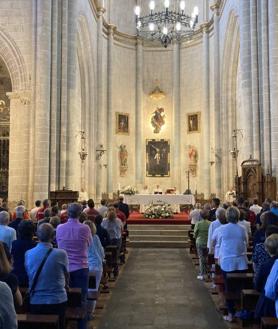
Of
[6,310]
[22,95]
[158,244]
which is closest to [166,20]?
[22,95]

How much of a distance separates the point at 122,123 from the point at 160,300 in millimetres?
21780

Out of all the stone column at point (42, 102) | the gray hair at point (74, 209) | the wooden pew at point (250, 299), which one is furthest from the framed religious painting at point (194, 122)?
the wooden pew at point (250, 299)

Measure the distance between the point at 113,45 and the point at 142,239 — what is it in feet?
53.3

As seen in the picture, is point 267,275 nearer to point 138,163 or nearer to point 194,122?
point 194,122

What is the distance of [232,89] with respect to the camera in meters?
26.1

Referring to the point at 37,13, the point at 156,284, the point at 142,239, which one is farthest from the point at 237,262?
the point at 37,13

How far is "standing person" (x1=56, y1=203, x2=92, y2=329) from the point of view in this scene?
6.02 metres

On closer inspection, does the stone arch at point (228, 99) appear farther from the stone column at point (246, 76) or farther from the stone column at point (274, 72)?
the stone column at point (274, 72)

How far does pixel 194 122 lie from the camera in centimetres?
2933

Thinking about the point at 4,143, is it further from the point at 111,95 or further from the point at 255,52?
the point at 255,52

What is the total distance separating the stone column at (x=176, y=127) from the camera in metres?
29.7

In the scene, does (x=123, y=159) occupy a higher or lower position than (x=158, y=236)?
higher

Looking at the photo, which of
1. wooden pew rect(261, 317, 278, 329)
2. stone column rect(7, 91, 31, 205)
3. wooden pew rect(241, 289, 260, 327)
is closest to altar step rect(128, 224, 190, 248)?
stone column rect(7, 91, 31, 205)

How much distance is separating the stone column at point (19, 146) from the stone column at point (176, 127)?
13667 mm
